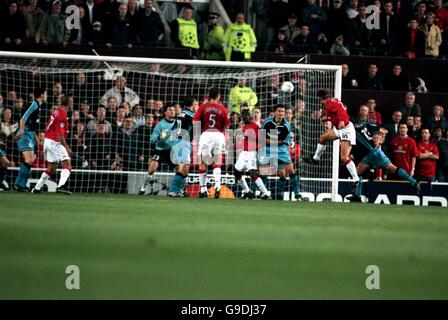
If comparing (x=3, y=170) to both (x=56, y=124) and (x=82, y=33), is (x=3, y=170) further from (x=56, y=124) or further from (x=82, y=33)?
(x=82, y=33)

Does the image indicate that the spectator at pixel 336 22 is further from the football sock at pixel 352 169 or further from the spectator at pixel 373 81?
the football sock at pixel 352 169

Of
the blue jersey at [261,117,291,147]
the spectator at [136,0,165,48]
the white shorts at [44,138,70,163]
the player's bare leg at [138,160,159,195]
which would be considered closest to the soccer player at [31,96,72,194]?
the white shorts at [44,138,70,163]

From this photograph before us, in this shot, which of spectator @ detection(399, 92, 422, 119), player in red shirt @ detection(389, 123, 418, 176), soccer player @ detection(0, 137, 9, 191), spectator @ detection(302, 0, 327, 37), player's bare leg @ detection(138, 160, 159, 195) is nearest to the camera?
soccer player @ detection(0, 137, 9, 191)

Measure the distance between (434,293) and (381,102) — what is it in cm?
1143

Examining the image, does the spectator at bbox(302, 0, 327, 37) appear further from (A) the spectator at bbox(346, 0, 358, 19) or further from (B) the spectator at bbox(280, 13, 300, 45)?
(A) the spectator at bbox(346, 0, 358, 19)

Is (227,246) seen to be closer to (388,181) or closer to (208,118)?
(208,118)

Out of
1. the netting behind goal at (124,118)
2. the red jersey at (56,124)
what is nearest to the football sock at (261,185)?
the netting behind goal at (124,118)

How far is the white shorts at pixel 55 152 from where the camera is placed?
15031 millimetres

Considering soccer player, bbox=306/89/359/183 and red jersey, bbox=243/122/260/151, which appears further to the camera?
red jersey, bbox=243/122/260/151

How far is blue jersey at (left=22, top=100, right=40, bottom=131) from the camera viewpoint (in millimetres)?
14953

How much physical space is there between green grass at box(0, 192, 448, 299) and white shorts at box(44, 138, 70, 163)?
3244mm

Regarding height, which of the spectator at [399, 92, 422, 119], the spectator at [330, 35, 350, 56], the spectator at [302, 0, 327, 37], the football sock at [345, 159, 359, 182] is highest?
the spectator at [302, 0, 327, 37]

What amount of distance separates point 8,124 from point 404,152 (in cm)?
758

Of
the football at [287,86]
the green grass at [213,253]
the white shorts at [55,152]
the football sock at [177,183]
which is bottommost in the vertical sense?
A: the green grass at [213,253]
